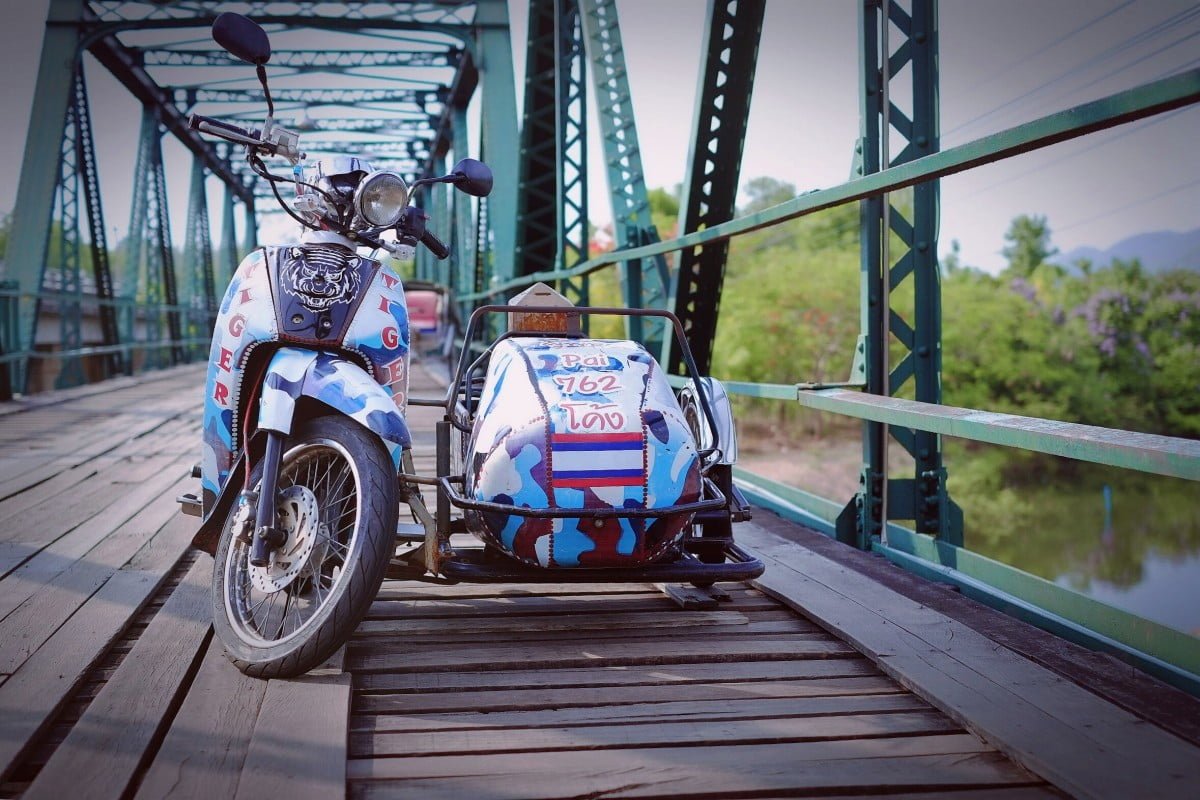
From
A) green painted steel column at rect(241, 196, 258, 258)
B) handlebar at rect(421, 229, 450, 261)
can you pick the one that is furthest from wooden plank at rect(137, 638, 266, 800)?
green painted steel column at rect(241, 196, 258, 258)

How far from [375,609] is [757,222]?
184cm

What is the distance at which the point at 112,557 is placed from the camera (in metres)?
3.13

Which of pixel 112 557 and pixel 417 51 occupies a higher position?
pixel 417 51

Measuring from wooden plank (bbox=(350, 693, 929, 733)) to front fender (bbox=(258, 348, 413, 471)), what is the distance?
0.58 meters

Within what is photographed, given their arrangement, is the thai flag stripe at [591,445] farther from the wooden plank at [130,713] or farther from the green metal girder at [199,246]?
the green metal girder at [199,246]

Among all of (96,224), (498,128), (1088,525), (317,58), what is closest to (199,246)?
(317,58)

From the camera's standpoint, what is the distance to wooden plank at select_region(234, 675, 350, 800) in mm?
1565

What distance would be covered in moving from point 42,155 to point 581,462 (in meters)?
13.8

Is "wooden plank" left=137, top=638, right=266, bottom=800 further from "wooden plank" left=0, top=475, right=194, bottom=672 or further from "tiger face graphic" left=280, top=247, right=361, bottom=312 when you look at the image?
"tiger face graphic" left=280, top=247, right=361, bottom=312

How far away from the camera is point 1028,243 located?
54.7 metres

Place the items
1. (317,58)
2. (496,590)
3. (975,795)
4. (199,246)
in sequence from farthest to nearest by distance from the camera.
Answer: (199,246)
(317,58)
(496,590)
(975,795)

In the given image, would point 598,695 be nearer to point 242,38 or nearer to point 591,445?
point 591,445

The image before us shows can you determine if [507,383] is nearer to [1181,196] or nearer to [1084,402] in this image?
[1084,402]

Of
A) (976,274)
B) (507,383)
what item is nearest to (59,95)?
(507,383)
